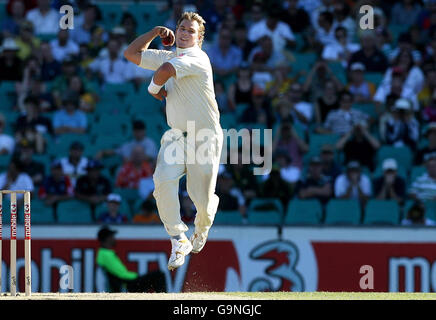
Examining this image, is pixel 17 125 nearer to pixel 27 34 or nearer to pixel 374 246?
pixel 27 34

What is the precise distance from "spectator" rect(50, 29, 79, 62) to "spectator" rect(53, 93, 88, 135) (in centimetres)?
126

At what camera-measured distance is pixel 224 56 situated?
54.9 feet

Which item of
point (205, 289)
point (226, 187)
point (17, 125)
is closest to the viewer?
point (205, 289)

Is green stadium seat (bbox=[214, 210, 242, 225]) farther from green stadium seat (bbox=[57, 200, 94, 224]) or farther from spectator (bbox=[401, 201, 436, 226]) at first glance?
spectator (bbox=[401, 201, 436, 226])

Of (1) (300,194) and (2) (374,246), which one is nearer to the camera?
(2) (374,246)

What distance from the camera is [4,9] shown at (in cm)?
1809

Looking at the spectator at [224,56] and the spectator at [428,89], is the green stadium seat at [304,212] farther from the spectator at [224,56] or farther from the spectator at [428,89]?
the spectator at [224,56]

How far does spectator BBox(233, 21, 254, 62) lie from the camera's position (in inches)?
667

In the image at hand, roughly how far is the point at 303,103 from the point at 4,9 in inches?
205

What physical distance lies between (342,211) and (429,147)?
1.77 meters

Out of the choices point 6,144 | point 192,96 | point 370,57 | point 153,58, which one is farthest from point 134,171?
point 192,96

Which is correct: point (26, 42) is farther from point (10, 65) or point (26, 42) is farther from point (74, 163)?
point (74, 163)

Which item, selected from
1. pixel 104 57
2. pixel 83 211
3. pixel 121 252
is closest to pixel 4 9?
pixel 104 57

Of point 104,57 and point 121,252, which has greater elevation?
point 104,57
